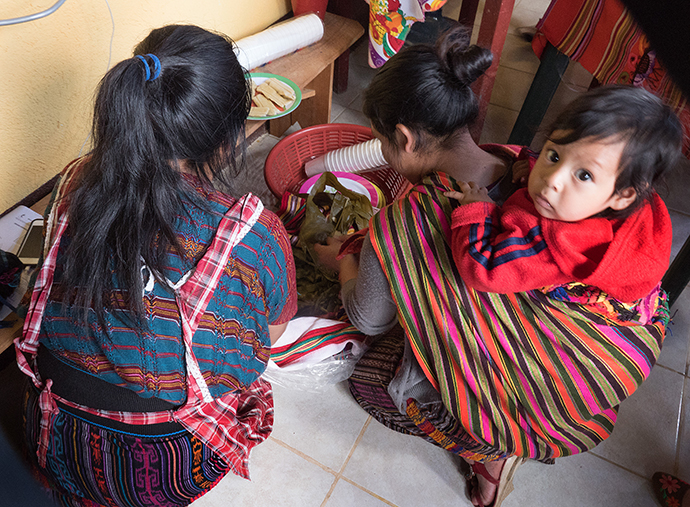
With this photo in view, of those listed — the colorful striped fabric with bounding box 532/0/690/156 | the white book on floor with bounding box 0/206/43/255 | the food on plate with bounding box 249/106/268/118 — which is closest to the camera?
the white book on floor with bounding box 0/206/43/255

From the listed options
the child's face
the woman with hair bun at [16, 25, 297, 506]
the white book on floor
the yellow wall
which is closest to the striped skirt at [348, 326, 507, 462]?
the woman with hair bun at [16, 25, 297, 506]

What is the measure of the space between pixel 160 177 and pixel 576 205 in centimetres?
64

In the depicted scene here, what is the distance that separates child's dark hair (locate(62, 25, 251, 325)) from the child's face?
540 millimetres

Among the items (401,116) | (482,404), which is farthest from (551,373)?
(401,116)

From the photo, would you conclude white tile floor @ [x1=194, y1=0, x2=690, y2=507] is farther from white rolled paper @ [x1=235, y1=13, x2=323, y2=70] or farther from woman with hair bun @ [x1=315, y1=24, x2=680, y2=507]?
white rolled paper @ [x1=235, y1=13, x2=323, y2=70]

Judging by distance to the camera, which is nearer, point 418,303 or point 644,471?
point 418,303

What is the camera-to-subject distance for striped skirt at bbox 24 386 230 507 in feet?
2.78

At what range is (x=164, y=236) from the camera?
0.72 m

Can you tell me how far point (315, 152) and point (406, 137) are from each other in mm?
903

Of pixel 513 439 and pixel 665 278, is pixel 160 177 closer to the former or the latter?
pixel 513 439

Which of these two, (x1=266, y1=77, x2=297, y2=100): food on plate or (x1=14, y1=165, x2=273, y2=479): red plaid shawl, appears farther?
(x1=266, y1=77, x2=297, y2=100): food on plate

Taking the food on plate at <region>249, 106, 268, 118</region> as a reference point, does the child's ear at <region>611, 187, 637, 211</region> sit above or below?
above

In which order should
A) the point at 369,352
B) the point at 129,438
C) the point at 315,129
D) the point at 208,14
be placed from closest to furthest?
the point at 129,438
the point at 369,352
the point at 208,14
the point at 315,129

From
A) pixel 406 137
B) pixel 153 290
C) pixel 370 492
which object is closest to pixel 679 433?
pixel 370 492
